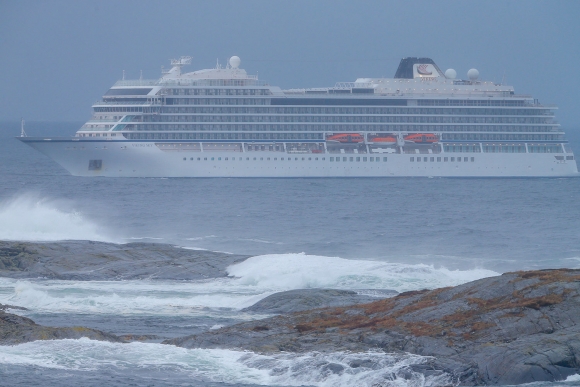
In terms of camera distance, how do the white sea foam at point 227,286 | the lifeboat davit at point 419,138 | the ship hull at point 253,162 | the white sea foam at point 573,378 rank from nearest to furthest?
the white sea foam at point 573,378 < the white sea foam at point 227,286 < the ship hull at point 253,162 < the lifeboat davit at point 419,138

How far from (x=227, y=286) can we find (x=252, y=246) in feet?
38.8

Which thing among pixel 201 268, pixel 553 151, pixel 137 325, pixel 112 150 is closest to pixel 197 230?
pixel 201 268

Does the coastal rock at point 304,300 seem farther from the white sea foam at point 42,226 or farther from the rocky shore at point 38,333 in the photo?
the white sea foam at point 42,226

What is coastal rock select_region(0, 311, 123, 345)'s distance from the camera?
17188 millimetres

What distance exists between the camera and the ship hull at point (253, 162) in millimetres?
68312

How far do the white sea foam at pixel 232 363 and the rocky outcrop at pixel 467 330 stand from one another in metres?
0.43

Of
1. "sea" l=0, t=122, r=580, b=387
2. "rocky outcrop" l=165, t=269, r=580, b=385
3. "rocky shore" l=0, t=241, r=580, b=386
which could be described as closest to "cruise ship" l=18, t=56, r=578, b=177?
"sea" l=0, t=122, r=580, b=387

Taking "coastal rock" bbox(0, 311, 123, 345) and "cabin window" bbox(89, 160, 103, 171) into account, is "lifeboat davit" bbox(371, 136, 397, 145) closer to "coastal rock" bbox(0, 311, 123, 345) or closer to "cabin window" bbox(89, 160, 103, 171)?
"cabin window" bbox(89, 160, 103, 171)

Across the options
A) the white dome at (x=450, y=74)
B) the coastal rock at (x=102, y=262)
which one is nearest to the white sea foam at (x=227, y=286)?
the coastal rock at (x=102, y=262)

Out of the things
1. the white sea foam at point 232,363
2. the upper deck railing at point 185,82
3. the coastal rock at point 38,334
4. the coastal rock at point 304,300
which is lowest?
the white sea foam at point 232,363

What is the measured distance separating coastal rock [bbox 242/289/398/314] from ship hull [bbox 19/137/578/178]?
46339mm

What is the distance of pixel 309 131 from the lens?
232ft

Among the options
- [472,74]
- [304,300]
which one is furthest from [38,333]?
[472,74]

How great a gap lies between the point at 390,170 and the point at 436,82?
9235mm
